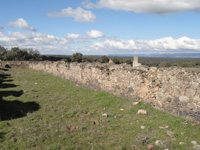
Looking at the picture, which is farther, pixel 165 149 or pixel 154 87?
pixel 154 87

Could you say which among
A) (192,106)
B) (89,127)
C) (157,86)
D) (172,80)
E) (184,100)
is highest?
(172,80)

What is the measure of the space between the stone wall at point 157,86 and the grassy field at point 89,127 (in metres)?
0.36

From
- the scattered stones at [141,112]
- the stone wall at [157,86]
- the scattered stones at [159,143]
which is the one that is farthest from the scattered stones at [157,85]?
the scattered stones at [159,143]

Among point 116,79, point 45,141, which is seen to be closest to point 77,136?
point 45,141

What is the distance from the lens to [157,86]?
671cm

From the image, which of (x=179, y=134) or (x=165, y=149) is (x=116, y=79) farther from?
(x=165, y=149)

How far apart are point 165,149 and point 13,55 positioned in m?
48.7

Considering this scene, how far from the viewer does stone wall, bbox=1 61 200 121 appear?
5465 millimetres

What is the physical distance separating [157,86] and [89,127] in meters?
3.06

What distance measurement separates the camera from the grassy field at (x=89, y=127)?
4.08m

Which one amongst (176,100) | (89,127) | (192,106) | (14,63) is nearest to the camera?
(89,127)

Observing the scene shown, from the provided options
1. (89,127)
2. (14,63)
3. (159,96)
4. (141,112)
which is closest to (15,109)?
(89,127)

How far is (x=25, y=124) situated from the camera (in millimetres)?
5215

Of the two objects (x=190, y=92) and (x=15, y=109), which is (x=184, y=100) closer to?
(x=190, y=92)
